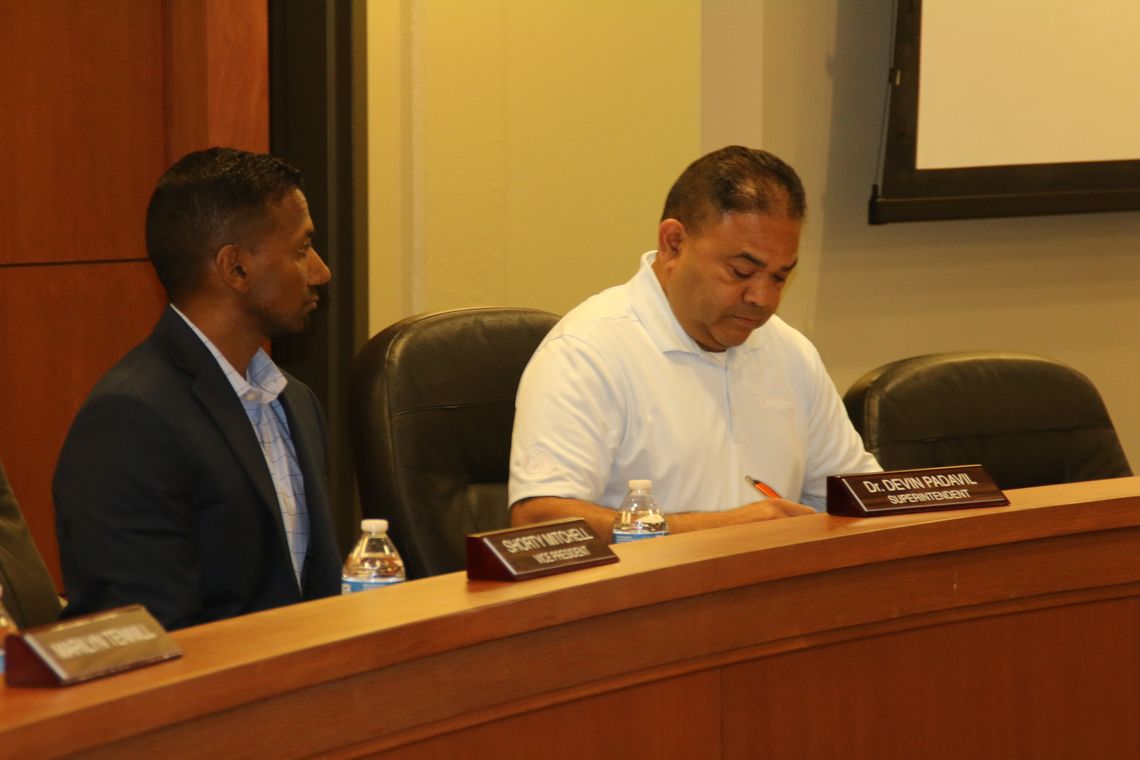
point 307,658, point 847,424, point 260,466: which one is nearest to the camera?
point 307,658

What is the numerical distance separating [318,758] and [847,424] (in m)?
1.59

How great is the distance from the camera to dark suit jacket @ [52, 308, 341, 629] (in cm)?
189

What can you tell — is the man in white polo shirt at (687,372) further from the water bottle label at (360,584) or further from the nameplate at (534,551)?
the nameplate at (534,551)

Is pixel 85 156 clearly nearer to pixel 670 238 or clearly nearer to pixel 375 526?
pixel 670 238

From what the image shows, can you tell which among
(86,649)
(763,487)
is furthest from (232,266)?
(86,649)

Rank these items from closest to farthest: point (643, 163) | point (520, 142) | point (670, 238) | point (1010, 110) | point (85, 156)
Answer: point (670, 238) → point (85, 156) → point (520, 142) → point (643, 163) → point (1010, 110)

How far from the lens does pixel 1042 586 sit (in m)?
1.90

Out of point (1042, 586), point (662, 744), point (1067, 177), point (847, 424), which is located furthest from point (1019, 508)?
point (1067, 177)

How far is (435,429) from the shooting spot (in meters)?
2.45

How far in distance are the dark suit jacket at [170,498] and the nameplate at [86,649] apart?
2.08 ft

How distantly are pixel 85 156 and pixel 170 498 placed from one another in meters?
1.46

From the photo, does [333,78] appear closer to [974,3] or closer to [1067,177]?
[974,3]

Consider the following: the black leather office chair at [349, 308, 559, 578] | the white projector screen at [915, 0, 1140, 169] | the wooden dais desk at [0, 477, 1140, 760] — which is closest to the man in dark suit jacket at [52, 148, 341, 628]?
the black leather office chair at [349, 308, 559, 578]

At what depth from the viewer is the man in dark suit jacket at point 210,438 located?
6.23 ft
